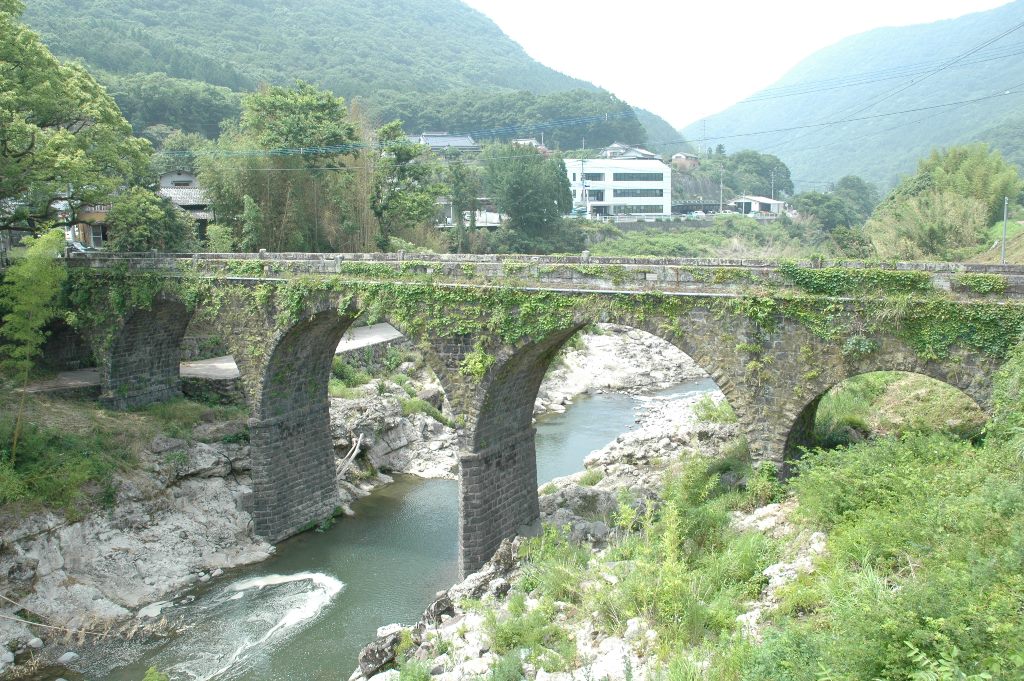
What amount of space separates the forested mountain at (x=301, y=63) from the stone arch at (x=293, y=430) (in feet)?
111

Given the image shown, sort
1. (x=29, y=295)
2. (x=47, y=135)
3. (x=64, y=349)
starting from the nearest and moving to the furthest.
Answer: (x=29, y=295)
(x=47, y=135)
(x=64, y=349)

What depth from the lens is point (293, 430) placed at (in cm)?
2311

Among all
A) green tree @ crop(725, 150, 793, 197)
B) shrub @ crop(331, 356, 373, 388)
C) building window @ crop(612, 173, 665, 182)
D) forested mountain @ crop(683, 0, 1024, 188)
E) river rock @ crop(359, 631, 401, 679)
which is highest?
forested mountain @ crop(683, 0, 1024, 188)

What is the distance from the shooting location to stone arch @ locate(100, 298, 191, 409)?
25234 millimetres

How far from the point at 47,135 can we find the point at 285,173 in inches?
582

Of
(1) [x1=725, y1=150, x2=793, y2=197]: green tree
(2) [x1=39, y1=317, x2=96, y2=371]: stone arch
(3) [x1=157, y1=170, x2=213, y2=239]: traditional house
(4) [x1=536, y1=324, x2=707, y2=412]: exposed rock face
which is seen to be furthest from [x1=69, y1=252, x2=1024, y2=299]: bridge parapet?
(1) [x1=725, y1=150, x2=793, y2=197]: green tree

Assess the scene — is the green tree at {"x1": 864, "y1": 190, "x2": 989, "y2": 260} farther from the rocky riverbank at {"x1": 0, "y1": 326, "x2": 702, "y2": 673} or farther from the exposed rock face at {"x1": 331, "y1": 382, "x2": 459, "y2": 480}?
the exposed rock face at {"x1": 331, "y1": 382, "x2": 459, "y2": 480}

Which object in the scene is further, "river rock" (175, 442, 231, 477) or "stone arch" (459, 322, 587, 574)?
"river rock" (175, 442, 231, 477)

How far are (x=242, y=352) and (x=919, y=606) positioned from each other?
18.5m

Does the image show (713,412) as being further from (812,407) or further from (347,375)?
(347,375)

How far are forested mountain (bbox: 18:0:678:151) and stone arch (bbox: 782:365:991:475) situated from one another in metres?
46.3

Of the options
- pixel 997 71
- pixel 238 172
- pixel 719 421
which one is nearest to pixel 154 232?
pixel 238 172

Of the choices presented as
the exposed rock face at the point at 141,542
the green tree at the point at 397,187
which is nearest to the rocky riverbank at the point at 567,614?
the exposed rock face at the point at 141,542

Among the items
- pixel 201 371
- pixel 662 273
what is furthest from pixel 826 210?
pixel 662 273
